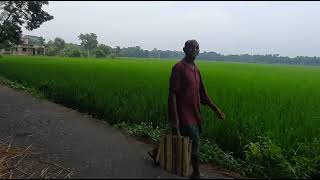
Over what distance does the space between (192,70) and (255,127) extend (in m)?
1.71

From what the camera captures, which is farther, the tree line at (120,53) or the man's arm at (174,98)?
the tree line at (120,53)

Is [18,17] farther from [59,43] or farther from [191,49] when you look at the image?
[59,43]

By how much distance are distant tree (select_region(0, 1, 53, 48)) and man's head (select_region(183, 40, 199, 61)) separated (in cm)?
2808

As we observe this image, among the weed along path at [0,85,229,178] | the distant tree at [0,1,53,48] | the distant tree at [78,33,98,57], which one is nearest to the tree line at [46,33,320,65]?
the distant tree at [78,33,98,57]

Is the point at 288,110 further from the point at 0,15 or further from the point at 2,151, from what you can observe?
the point at 0,15

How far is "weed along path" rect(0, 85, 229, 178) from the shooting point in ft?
17.1

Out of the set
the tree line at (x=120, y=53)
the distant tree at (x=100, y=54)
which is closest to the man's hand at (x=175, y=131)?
the tree line at (x=120, y=53)

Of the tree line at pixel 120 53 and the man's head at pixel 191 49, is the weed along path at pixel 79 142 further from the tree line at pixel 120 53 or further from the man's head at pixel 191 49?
the tree line at pixel 120 53

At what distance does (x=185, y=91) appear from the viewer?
15.9 feet

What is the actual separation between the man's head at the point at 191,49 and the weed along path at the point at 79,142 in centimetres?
138

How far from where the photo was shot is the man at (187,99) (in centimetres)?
480

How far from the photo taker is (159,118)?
7.76 meters

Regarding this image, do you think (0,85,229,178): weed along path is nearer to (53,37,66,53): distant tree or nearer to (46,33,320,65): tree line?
(46,33,320,65): tree line

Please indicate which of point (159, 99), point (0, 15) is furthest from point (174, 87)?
point (0, 15)
